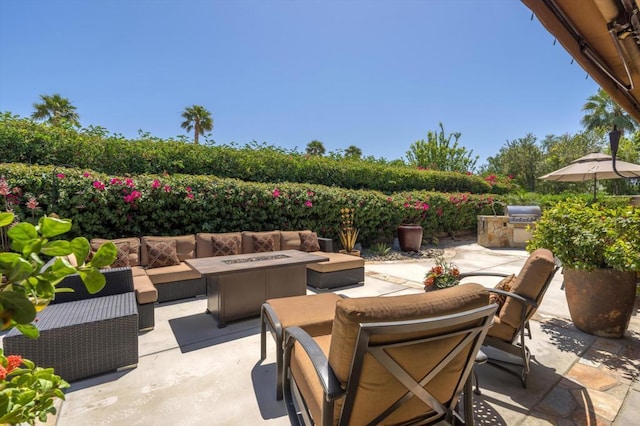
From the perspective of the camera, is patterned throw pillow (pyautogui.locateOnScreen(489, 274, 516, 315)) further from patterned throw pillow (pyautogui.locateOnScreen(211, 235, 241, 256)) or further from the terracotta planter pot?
patterned throw pillow (pyautogui.locateOnScreen(211, 235, 241, 256))

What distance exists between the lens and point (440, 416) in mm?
1498

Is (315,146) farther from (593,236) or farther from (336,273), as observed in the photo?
(593,236)

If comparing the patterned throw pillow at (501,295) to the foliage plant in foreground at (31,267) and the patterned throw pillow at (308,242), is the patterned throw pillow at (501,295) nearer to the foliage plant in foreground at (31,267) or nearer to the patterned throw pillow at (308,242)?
the foliage plant in foreground at (31,267)

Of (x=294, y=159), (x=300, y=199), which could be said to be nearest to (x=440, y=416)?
(x=300, y=199)

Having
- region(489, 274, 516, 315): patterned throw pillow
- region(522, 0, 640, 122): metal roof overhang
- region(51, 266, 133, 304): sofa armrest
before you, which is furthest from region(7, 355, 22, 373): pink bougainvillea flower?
region(522, 0, 640, 122): metal roof overhang

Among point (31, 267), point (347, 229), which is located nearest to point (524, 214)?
point (347, 229)

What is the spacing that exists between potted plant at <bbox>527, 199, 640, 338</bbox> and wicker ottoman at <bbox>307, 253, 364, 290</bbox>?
2861mm

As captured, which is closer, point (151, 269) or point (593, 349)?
point (593, 349)

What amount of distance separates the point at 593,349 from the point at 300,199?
5.37 meters

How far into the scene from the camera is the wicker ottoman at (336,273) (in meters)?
5.00

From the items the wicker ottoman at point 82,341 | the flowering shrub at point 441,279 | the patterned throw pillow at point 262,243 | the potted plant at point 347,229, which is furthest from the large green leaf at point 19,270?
the potted plant at point 347,229

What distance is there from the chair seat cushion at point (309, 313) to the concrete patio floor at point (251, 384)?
548mm

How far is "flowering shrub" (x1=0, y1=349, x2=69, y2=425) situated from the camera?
63cm

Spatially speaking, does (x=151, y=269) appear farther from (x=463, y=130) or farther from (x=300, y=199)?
(x=463, y=130)
